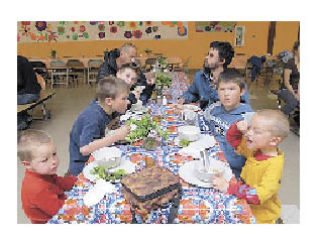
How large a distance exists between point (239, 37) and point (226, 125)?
7.30 metres

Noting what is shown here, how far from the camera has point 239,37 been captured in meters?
8.80

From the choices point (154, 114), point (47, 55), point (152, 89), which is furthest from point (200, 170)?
point (47, 55)

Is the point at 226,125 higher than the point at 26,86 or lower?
lower

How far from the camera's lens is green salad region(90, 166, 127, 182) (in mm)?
1409

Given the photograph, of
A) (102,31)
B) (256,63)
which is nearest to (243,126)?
(256,63)

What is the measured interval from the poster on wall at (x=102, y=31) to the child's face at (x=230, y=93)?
6.97 metres

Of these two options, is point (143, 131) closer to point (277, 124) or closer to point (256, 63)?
point (277, 124)

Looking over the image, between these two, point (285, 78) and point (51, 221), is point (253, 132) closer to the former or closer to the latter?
point (51, 221)

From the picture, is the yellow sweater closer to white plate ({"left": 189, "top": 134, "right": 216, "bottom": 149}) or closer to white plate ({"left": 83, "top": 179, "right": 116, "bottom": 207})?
white plate ({"left": 189, "top": 134, "right": 216, "bottom": 149})

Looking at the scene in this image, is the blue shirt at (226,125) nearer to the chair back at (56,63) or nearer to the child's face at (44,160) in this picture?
the child's face at (44,160)

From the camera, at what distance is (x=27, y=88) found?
455 cm

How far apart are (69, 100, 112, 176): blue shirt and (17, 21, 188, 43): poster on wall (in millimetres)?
7192

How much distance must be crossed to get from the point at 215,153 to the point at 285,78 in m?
3.46

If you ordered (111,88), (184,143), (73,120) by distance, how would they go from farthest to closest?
(73,120)
(111,88)
(184,143)
